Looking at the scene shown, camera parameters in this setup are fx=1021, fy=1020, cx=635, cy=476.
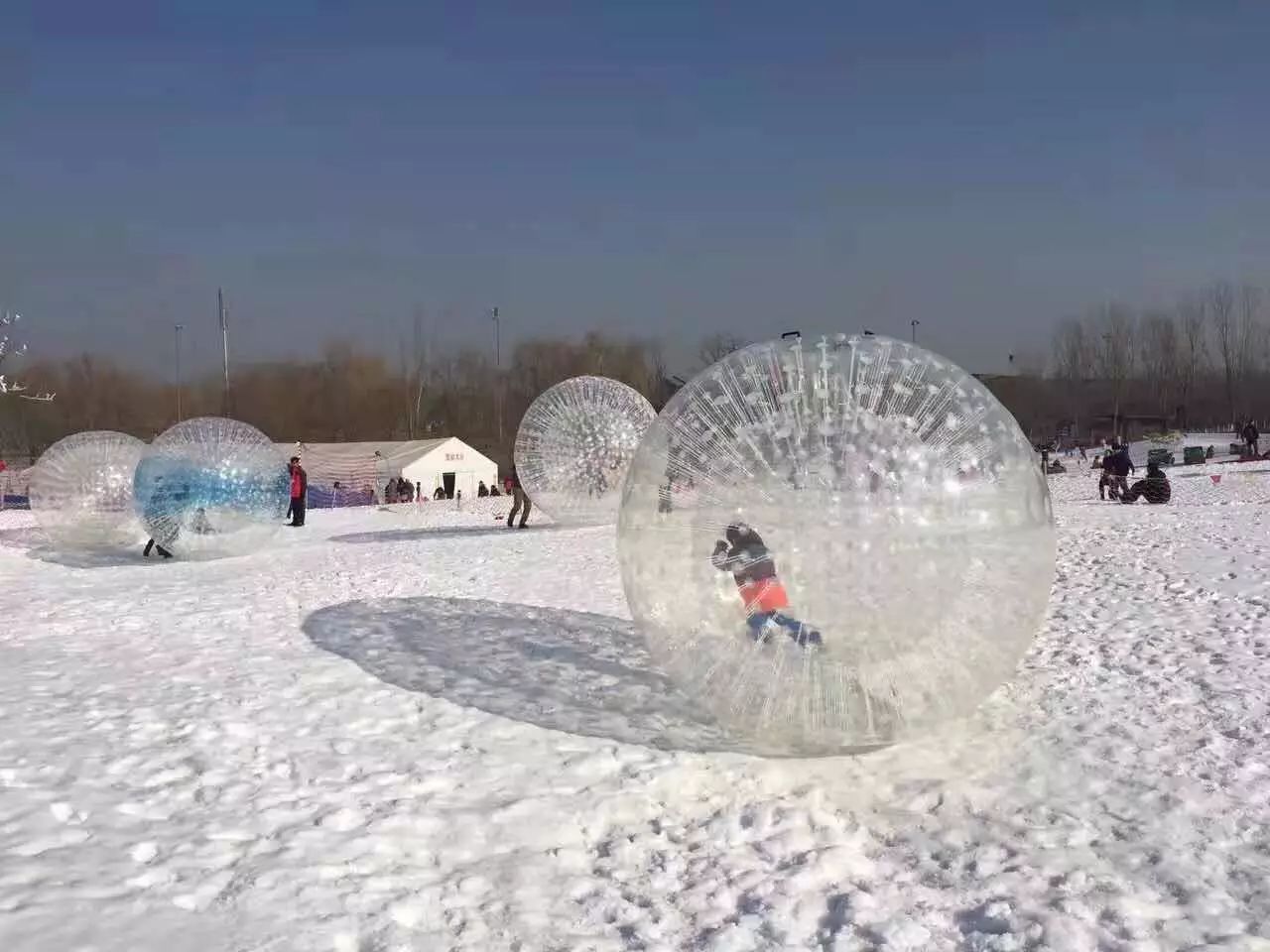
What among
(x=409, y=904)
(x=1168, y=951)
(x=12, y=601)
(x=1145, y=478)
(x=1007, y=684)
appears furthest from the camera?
(x=1145, y=478)

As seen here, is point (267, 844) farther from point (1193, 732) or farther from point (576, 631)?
point (1193, 732)

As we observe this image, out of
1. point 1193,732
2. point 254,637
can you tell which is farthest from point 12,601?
point 1193,732

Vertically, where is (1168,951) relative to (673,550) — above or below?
below

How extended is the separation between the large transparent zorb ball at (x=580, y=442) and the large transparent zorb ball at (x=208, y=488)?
3827mm

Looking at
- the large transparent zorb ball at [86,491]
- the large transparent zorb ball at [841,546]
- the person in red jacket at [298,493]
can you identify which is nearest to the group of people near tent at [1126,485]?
the person in red jacket at [298,493]

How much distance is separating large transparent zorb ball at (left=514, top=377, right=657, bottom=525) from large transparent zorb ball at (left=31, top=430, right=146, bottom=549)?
19.5ft

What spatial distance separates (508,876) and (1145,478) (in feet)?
65.4

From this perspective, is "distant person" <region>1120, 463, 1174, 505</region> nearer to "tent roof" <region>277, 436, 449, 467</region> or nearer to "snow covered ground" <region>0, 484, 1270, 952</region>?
"snow covered ground" <region>0, 484, 1270, 952</region>

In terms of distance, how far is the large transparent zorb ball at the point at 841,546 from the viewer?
4926 mm

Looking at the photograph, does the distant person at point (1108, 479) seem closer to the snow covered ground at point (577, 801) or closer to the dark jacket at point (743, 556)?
the snow covered ground at point (577, 801)

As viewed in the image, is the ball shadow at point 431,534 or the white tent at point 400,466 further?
the white tent at point 400,466

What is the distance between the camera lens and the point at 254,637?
858 centimetres

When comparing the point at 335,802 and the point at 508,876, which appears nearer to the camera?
the point at 508,876

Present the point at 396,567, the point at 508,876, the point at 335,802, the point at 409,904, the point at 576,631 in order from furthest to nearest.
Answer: the point at 396,567, the point at 576,631, the point at 335,802, the point at 508,876, the point at 409,904
